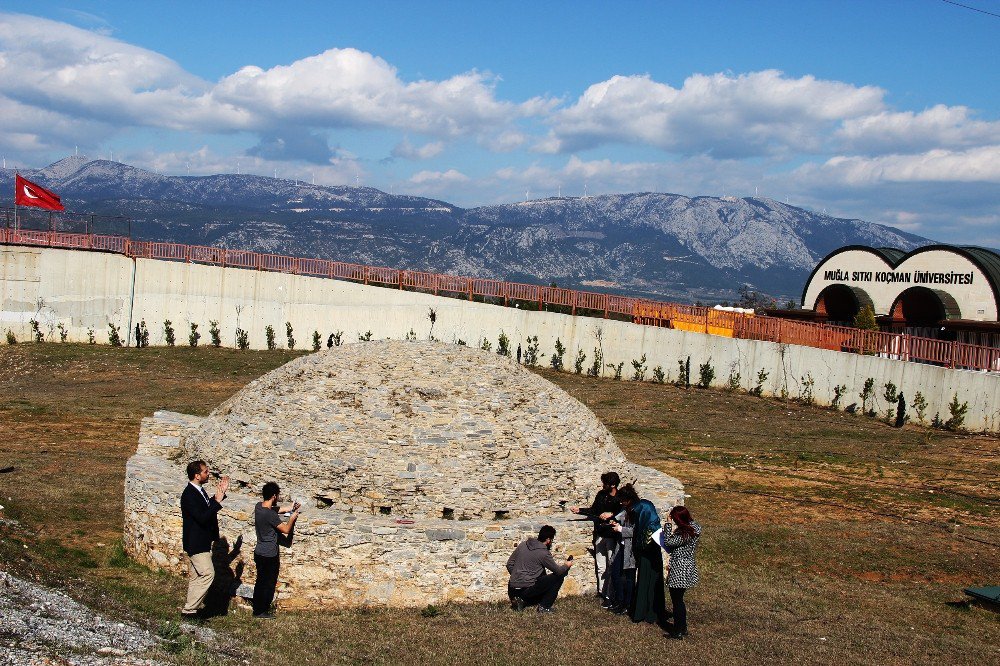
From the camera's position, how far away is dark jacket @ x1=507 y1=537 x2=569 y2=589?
10.8 m

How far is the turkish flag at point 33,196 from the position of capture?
4206cm


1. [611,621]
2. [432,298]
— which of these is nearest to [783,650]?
[611,621]

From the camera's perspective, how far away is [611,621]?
10578 millimetres

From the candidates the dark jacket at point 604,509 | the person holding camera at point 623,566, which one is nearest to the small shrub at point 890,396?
the dark jacket at point 604,509

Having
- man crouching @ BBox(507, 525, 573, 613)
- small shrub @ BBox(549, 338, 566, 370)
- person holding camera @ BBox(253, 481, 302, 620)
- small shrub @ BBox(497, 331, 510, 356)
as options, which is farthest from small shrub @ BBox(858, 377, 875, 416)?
person holding camera @ BBox(253, 481, 302, 620)

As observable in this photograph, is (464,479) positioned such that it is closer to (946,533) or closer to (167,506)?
(167,506)

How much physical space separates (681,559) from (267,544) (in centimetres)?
474

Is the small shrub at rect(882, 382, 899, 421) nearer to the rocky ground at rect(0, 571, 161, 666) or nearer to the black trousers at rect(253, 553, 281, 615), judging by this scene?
the black trousers at rect(253, 553, 281, 615)

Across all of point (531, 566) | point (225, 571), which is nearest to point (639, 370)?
point (531, 566)

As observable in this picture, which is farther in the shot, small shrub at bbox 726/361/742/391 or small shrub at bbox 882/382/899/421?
small shrub at bbox 726/361/742/391

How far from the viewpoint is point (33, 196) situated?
42.8 m

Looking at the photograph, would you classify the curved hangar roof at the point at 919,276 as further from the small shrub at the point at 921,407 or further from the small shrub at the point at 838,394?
the small shrub at the point at 921,407

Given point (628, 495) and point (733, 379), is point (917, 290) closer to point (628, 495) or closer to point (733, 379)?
point (733, 379)

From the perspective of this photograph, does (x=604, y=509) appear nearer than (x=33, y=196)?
Yes
